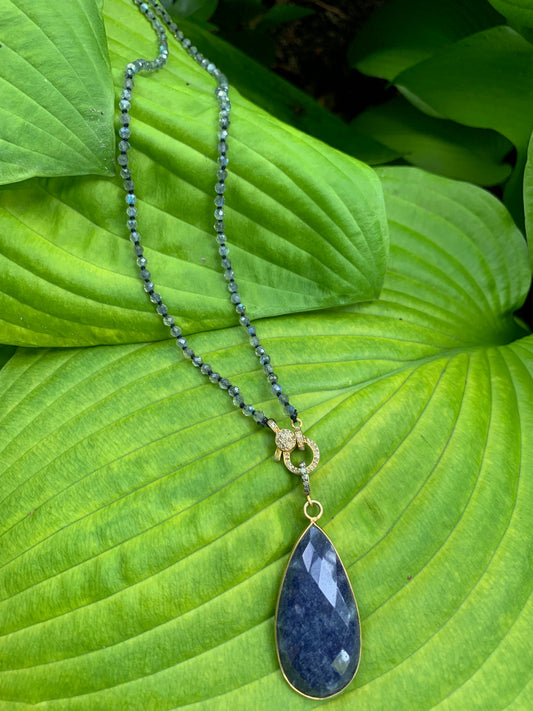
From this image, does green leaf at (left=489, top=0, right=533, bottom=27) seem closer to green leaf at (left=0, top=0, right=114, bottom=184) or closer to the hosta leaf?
the hosta leaf

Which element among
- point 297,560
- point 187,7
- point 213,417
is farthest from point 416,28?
point 297,560

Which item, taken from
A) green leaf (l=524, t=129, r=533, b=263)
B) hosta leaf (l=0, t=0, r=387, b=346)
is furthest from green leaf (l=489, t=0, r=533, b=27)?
hosta leaf (l=0, t=0, r=387, b=346)

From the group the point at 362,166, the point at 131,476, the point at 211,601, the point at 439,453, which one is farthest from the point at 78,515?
the point at 362,166

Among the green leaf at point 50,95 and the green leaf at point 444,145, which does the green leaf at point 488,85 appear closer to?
the green leaf at point 444,145

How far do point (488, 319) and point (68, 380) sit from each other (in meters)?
0.58

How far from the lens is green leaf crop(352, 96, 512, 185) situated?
107 centimetres

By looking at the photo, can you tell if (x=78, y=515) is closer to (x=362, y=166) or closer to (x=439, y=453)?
(x=439, y=453)

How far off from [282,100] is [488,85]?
349 mm

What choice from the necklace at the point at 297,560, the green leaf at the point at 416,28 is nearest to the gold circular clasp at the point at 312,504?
the necklace at the point at 297,560

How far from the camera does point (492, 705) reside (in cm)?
59

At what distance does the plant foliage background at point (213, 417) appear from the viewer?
607 millimetres

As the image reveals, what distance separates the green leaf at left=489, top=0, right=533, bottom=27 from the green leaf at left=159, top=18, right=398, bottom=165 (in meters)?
0.32

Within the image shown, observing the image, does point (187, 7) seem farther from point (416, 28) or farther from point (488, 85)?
point (488, 85)

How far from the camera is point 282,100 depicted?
1076 millimetres
